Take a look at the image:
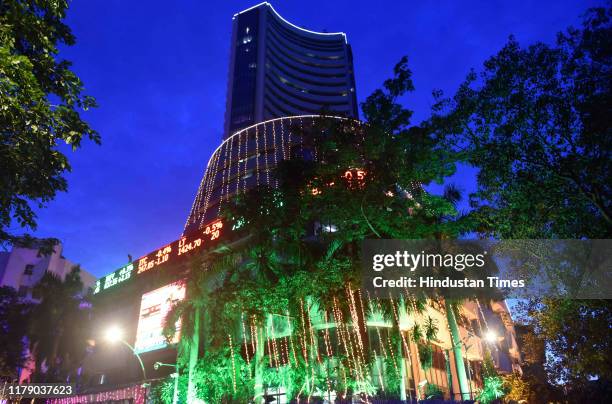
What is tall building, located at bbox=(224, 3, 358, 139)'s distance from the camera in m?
98.0

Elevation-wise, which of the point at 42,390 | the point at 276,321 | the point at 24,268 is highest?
the point at 24,268

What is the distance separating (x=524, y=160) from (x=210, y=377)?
19086 mm

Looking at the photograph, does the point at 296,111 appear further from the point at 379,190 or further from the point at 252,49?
the point at 379,190

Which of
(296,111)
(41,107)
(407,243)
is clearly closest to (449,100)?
(407,243)

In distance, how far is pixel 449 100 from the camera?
54.3 ft

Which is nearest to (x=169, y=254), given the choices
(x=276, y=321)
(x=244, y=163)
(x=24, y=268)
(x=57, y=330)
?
(x=57, y=330)

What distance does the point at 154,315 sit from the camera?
34719 millimetres

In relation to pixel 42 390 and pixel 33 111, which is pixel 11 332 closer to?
pixel 42 390

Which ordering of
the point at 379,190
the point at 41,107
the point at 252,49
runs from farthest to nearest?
the point at 252,49
the point at 379,190
the point at 41,107

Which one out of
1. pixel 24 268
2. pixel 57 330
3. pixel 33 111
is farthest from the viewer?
pixel 24 268

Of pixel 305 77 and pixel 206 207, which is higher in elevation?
pixel 305 77
